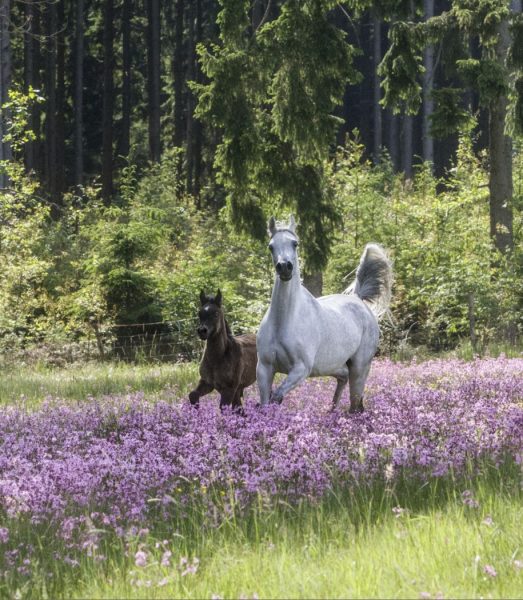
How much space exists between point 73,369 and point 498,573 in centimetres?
1697

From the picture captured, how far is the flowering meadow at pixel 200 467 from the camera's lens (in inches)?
236

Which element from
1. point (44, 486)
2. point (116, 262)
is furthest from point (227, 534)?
point (116, 262)

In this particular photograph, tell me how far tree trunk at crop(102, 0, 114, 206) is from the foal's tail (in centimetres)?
3372

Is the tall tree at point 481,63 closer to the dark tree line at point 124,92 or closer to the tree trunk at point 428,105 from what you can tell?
the dark tree line at point 124,92

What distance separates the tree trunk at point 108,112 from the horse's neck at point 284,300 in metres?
36.0

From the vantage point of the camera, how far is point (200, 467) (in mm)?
7414

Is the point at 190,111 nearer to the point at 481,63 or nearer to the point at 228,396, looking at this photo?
the point at 481,63

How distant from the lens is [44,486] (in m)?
6.98

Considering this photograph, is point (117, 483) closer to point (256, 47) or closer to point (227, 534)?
point (227, 534)

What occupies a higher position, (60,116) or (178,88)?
(178,88)

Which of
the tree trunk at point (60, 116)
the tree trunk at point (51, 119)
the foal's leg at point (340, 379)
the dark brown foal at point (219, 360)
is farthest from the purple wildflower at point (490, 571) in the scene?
the tree trunk at point (51, 119)

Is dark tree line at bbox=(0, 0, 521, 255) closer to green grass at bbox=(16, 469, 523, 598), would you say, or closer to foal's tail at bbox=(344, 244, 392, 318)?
foal's tail at bbox=(344, 244, 392, 318)

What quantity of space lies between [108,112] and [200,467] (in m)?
44.8

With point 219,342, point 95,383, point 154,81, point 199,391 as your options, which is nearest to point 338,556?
point 219,342
